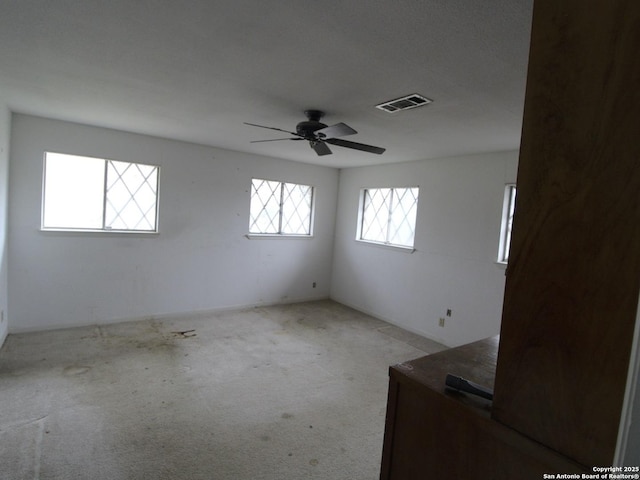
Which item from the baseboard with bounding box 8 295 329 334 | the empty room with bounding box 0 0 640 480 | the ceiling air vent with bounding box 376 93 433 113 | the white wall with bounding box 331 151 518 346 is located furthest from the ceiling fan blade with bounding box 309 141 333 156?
the baseboard with bounding box 8 295 329 334

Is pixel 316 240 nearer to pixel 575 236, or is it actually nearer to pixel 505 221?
pixel 505 221

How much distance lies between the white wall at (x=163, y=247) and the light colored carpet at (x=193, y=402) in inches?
16.7

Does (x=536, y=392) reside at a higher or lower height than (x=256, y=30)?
lower

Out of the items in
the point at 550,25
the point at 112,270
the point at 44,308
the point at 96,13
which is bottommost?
the point at 44,308

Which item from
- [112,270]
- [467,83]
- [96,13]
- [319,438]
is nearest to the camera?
[96,13]

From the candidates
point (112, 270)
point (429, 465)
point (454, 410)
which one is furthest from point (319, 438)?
point (112, 270)

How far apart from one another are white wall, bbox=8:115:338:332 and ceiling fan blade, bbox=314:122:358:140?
102 inches

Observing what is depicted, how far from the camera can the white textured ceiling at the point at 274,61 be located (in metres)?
1.52

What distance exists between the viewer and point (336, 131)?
2.56 metres

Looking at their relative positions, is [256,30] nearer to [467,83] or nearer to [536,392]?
[467,83]

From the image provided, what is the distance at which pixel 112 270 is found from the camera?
166 inches

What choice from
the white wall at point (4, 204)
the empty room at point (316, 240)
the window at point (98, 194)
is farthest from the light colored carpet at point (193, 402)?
the window at point (98, 194)

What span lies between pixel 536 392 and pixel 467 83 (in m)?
1.97

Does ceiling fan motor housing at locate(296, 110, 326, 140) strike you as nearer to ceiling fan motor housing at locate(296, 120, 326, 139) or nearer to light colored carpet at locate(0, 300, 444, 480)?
ceiling fan motor housing at locate(296, 120, 326, 139)
